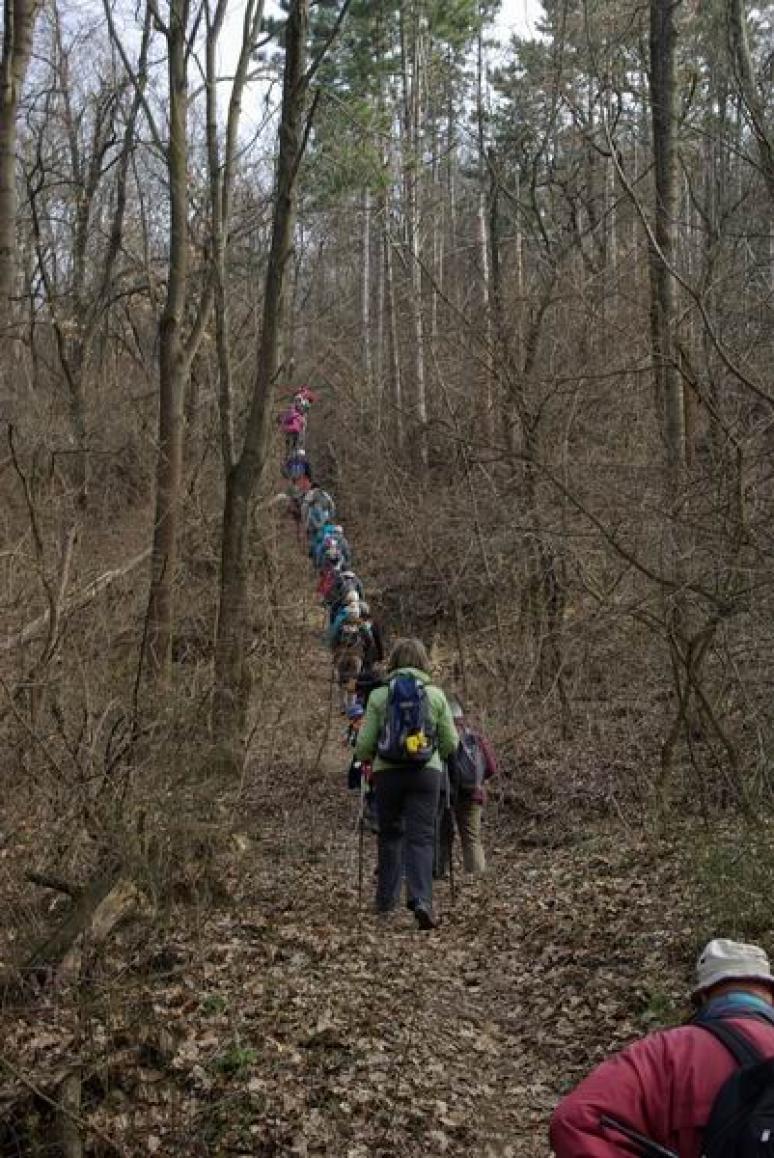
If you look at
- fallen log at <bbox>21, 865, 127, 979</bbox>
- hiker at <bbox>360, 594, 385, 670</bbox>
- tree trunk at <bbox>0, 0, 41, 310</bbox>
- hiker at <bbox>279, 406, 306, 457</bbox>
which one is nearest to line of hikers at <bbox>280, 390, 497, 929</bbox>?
fallen log at <bbox>21, 865, 127, 979</bbox>

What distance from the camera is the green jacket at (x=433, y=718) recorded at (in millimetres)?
7586

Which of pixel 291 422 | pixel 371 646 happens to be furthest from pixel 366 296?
pixel 371 646

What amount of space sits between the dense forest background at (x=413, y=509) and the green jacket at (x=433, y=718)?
110 cm

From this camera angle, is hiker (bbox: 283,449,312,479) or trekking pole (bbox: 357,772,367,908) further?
hiker (bbox: 283,449,312,479)

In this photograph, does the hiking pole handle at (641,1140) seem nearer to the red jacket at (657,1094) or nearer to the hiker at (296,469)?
A: the red jacket at (657,1094)

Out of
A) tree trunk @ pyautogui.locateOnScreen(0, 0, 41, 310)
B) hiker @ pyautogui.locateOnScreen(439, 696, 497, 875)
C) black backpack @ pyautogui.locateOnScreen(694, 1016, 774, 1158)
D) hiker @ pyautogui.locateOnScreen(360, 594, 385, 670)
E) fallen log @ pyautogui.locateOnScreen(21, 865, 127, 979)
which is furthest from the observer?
hiker @ pyautogui.locateOnScreen(360, 594, 385, 670)

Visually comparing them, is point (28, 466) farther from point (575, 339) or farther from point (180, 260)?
point (575, 339)

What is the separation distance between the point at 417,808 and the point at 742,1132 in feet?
17.6

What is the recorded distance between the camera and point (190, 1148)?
15.6 ft

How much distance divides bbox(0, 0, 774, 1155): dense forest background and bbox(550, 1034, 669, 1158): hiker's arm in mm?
2957

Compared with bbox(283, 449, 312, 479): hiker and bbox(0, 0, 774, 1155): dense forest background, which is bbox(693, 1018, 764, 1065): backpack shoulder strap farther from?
bbox(283, 449, 312, 479): hiker

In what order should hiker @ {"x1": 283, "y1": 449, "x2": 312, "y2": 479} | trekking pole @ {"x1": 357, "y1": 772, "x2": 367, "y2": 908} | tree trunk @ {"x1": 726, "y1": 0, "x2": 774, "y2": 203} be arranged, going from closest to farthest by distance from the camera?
tree trunk @ {"x1": 726, "y1": 0, "x2": 774, "y2": 203}, trekking pole @ {"x1": 357, "y1": 772, "x2": 367, "y2": 908}, hiker @ {"x1": 283, "y1": 449, "x2": 312, "y2": 479}

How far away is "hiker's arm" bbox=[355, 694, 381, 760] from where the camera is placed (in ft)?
24.9

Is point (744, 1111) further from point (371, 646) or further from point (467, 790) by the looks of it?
point (371, 646)
